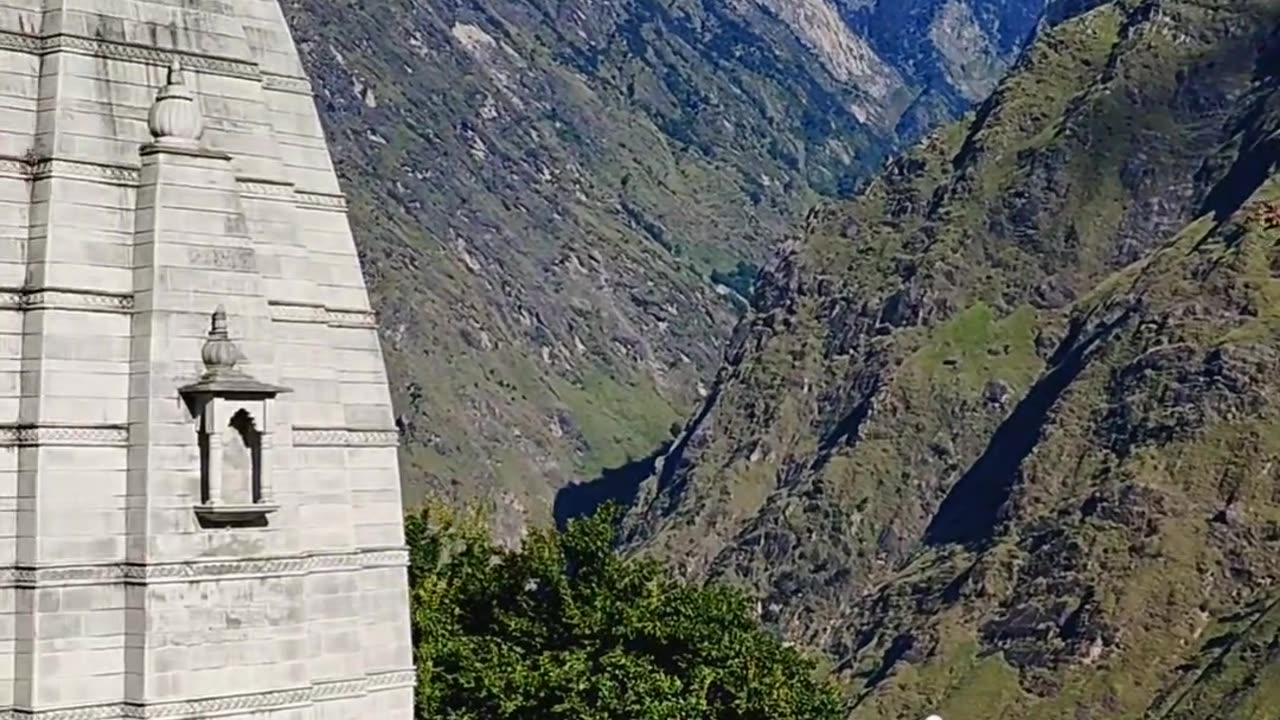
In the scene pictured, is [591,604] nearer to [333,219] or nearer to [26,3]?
[333,219]

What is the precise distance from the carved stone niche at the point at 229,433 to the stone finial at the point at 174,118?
6.46 feet

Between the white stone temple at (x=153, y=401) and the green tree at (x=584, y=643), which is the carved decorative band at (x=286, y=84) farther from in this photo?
the green tree at (x=584, y=643)

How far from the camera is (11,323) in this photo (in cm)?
2733

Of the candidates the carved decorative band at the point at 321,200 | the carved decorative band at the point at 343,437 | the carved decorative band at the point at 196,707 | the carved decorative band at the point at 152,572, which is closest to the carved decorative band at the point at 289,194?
the carved decorative band at the point at 321,200

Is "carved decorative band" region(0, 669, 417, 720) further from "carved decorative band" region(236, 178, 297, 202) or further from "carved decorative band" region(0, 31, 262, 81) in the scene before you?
"carved decorative band" region(0, 31, 262, 81)

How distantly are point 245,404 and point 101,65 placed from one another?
13.5 feet

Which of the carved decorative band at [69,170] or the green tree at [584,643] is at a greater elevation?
the carved decorative band at [69,170]

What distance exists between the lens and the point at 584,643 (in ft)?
177

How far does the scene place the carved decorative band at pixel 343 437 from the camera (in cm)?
3002

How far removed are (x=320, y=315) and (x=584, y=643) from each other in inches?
952

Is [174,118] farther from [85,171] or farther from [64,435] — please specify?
[64,435]

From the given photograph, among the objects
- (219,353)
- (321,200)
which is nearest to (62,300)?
(219,353)

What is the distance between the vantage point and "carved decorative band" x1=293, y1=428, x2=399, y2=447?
30.0m

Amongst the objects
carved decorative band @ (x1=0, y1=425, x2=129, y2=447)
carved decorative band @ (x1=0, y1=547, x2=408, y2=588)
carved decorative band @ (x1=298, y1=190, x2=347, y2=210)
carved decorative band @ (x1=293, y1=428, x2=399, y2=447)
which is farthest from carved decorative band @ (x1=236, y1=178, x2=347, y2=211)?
carved decorative band @ (x1=0, y1=547, x2=408, y2=588)
